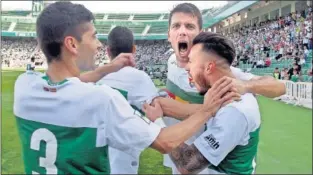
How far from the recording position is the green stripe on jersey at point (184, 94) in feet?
3.35

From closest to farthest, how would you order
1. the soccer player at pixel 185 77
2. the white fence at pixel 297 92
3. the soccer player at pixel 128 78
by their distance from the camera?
the soccer player at pixel 185 77 → the soccer player at pixel 128 78 → the white fence at pixel 297 92


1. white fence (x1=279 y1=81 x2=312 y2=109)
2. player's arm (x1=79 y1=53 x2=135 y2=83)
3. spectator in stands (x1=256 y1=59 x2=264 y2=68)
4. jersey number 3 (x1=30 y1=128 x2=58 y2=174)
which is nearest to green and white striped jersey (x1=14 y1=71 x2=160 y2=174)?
jersey number 3 (x1=30 y1=128 x2=58 y2=174)

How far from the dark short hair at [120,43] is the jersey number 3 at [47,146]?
0.34 meters

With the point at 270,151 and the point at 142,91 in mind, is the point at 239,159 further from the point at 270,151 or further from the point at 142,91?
the point at 270,151

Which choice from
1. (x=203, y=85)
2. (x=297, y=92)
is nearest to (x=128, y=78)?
(x=203, y=85)

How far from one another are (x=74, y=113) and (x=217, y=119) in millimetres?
279

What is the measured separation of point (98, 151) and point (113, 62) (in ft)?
1.10

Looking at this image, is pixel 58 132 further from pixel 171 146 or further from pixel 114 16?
pixel 114 16

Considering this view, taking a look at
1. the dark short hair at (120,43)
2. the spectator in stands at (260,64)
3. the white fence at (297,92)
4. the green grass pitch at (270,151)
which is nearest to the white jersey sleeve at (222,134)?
the dark short hair at (120,43)

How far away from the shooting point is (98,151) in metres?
0.68

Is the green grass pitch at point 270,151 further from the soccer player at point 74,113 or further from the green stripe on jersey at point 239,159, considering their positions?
the soccer player at point 74,113

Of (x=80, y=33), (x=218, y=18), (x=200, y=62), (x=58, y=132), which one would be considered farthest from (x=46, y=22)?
(x=218, y=18)

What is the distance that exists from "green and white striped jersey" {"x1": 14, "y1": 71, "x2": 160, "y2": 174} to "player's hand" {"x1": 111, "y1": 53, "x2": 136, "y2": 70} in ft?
0.86

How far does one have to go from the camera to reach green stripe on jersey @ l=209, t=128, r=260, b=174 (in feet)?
2.69
